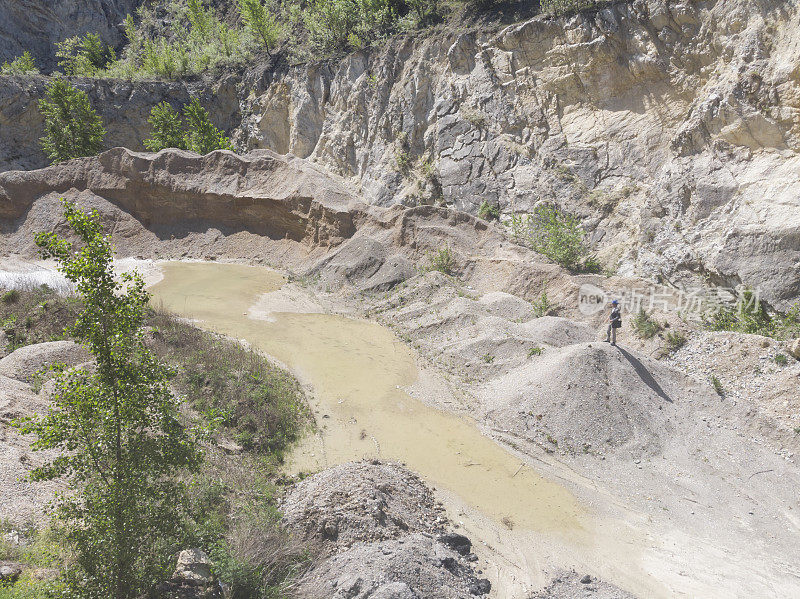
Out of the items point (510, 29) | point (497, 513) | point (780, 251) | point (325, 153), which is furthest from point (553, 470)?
point (325, 153)

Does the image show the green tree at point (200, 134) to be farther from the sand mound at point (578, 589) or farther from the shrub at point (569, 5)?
the sand mound at point (578, 589)

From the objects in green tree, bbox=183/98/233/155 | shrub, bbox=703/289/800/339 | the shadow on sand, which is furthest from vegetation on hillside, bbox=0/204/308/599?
green tree, bbox=183/98/233/155

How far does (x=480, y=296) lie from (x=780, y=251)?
9.68 m

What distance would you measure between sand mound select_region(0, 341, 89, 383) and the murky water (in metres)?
5.81

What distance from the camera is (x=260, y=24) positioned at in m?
38.7

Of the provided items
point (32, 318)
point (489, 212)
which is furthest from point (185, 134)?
point (32, 318)

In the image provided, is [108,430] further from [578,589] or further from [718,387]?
[718,387]

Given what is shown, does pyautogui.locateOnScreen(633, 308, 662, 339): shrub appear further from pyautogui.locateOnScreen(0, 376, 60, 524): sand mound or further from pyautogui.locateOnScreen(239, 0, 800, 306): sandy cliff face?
pyautogui.locateOnScreen(0, 376, 60, 524): sand mound

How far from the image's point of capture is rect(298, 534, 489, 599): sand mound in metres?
6.93

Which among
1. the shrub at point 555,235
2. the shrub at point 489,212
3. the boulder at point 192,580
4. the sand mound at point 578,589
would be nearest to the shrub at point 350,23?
the shrub at point 489,212

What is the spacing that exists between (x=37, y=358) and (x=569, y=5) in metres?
26.3

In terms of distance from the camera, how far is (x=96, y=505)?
5.49 metres

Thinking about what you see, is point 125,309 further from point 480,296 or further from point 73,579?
point 480,296

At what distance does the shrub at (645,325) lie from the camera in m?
15.7
